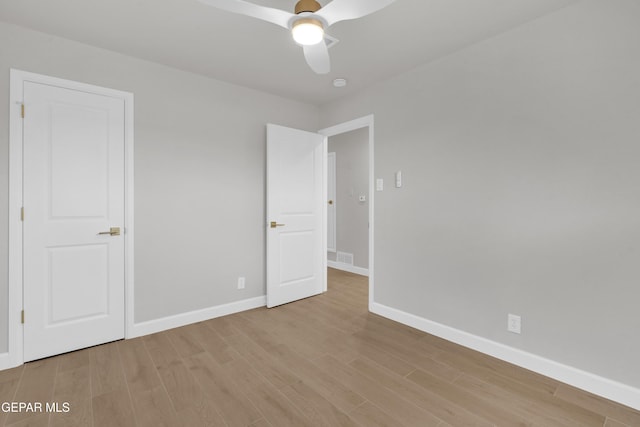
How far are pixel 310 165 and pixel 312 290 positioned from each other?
5.23 ft

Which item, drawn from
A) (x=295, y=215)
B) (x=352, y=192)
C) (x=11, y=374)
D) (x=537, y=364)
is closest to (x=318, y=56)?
(x=295, y=215)

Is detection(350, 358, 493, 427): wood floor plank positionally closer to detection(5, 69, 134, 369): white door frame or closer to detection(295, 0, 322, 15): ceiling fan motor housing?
detection(295, 0, 322, 15): ceiling fan motor housing

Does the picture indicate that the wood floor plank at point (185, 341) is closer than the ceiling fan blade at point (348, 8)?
No

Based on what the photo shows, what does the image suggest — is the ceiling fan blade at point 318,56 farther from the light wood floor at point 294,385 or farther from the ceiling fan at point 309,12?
the light wood floor at point 294,385

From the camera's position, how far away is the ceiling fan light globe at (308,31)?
5.24 ft

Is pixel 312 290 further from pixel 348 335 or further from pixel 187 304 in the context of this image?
pixel 187 304

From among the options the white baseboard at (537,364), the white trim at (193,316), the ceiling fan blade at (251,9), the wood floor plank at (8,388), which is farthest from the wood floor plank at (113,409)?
the white baseboard at (537,364)

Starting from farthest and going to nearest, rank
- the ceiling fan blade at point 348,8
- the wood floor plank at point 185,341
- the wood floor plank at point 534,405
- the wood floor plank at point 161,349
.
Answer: the wood floor plank at point 185,341
the wood floor plank at point 161,349
the wood floor plank at point 534,405
the ceiling fan blade at point 348,8

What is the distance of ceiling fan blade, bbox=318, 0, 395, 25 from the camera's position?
1.40 metres

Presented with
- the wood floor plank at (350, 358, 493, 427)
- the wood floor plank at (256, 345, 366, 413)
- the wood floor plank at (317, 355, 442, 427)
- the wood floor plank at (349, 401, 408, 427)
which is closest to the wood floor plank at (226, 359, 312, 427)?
the wood floor plank at (256, 345, 366, 413)

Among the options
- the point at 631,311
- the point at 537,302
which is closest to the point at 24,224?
the point at 537,302

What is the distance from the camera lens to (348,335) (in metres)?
2.76

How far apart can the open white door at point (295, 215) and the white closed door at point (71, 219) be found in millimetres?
1446

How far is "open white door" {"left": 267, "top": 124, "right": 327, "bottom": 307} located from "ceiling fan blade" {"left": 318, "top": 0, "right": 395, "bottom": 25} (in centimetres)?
198
